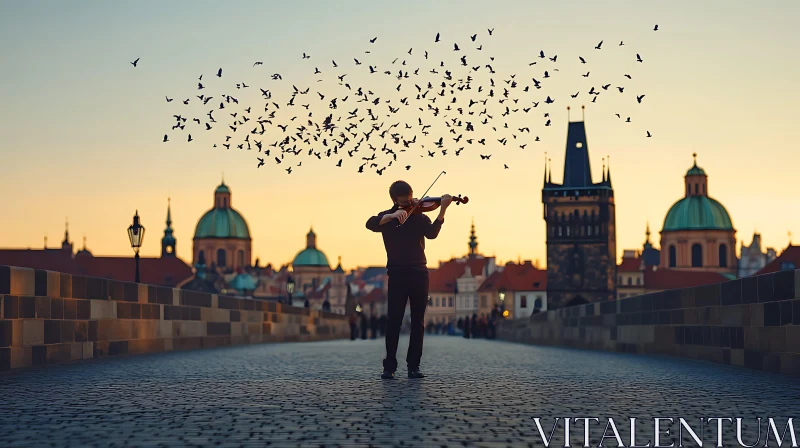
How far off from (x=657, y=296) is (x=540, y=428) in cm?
1209

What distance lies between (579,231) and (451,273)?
189ft

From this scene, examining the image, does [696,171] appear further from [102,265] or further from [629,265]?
[102,265]

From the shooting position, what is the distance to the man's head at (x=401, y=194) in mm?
11023

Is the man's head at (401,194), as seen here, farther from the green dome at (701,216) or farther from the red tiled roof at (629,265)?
the green dome at (701,216)

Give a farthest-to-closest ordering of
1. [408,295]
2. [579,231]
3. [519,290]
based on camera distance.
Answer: [519,290]
[579,231]
[408,295]

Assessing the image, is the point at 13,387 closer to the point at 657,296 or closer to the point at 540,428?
the point at 540,428

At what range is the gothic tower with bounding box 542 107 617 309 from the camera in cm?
12875

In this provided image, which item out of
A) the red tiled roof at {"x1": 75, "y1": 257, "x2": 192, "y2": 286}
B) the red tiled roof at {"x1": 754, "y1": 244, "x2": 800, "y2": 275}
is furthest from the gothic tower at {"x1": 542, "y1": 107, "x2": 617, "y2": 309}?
the red tiled roof at {"x1": 75, "y1": 257, "x2": 192, "y2": 286}

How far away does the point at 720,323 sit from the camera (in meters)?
14.8

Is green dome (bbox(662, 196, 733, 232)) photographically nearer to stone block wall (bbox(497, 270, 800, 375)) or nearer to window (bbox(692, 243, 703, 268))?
window (bbox(692, 243, 703, 268))

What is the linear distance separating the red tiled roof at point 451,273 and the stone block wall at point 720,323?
160 metres

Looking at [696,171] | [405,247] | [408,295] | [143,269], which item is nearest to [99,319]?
[408,295]

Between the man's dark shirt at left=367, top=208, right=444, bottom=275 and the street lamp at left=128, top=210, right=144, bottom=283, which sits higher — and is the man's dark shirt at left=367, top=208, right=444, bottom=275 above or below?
below

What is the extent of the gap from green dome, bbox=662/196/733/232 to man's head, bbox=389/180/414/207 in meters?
187
